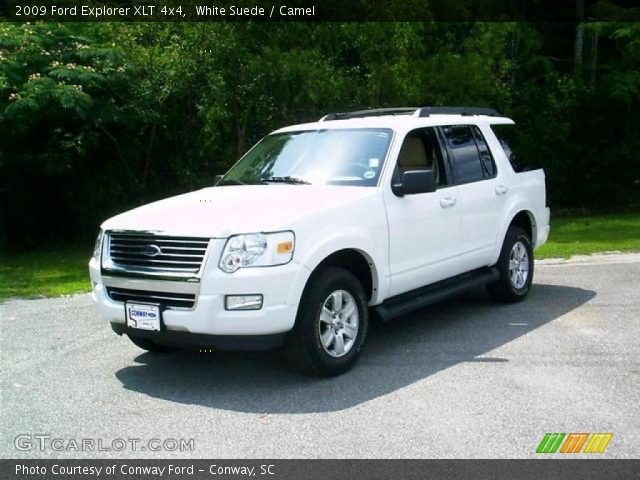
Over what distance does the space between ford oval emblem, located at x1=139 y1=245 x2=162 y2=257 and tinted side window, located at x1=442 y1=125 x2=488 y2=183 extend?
3.33 m

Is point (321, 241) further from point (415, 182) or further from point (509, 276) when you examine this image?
point (509, 276)

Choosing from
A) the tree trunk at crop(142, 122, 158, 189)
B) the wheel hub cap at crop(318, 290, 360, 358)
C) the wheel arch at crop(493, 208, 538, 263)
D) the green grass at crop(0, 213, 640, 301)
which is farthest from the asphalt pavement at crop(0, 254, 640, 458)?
the tree trunk at crop(142, 122, 158, 189)

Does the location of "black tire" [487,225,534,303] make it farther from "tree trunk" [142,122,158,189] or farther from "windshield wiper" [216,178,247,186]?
"tree trunk" [142,122,158,189]

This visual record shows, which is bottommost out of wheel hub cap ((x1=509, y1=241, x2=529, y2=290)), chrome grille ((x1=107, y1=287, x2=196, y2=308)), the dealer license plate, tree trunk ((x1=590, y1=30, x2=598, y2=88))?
wheel hub cap ((x1=509, y1=241, x2=529, y2=290))

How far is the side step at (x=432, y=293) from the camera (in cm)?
660

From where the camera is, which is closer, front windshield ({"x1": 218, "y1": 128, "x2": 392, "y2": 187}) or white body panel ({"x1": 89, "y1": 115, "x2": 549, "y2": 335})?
white body panel ({"x1": 89, "y1": 115, "x2": 549, "y2": 335})

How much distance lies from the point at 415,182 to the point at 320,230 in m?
1.11

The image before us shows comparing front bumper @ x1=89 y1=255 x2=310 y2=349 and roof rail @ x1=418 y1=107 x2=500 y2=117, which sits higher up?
roof rail @ x1=418 y1=107 x2=500 y2=117

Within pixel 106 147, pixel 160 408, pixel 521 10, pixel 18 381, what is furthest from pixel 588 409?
pixel 521 10

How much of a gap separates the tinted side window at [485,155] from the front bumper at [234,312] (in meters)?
3.31

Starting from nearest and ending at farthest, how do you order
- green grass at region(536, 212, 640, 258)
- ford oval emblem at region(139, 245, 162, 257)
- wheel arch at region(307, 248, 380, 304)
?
ford oval emblem at region(139, 245, 162, 257) → wheel arch at region(307, 248, 380, 304) → green grass at region(536, 212, 640, 258)

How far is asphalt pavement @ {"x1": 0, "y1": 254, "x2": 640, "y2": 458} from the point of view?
→ 4746 mm

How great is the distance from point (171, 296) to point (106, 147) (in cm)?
1204

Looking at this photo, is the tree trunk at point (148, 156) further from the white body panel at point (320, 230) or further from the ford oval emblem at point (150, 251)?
the ford oval emblem at point (150, 251)
